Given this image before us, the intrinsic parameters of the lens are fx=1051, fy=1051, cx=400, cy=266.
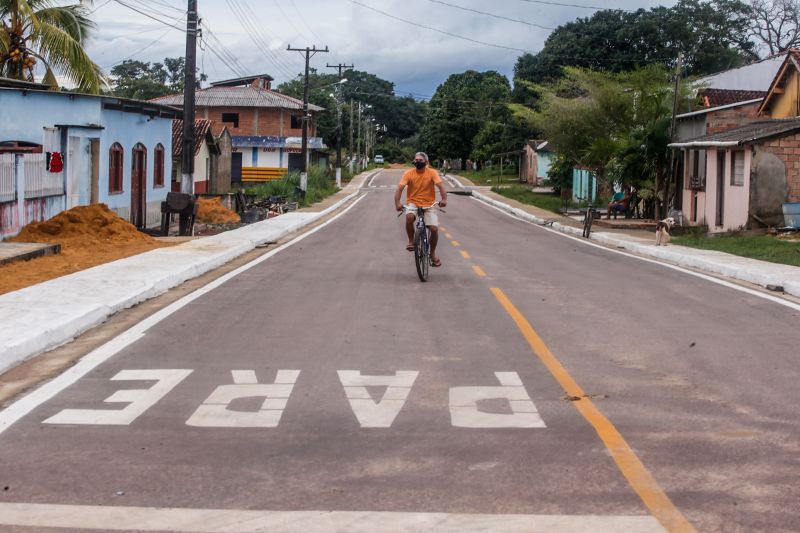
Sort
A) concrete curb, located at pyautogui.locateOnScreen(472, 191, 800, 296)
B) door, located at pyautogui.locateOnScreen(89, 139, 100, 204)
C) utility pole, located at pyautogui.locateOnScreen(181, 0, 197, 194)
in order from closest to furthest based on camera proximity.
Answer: concrete curb, located at pyautogui.locateOnScreen(472, 191, 800, 296) → door, located at pyautogui.locateOnScreen(89, 139, 100, 204) → utility pole, located at pyautogui.locateOnScreen(181, 0, 197, 194)

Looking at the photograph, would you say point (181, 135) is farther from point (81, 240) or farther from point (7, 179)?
point (7, 179)

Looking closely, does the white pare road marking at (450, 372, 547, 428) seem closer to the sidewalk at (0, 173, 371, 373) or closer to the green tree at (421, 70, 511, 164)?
the sidewalk at (0, 173, 371, 373)

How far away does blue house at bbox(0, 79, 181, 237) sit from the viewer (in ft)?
69.7

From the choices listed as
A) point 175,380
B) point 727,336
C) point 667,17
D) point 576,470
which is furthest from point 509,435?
point 667,17

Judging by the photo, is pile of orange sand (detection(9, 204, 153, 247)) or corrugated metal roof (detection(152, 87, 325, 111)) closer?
pile of orange sand (detection(9, 204, 153, 247))

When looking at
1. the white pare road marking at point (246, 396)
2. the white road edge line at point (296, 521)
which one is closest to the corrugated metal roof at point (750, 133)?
the white pare road marking at point (246, 396)

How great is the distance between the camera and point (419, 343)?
966 centimetres

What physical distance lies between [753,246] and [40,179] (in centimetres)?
1561

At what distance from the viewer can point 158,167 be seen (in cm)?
3325

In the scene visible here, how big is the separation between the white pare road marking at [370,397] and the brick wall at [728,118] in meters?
26.4

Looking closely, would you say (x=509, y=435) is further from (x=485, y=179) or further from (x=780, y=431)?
(x=485, y=179)

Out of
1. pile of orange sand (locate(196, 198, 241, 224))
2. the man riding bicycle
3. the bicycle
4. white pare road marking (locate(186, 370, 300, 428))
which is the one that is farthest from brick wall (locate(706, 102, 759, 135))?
white pare road marking (locate(186, 370, 300, 428))

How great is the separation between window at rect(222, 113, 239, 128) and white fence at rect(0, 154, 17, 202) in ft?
200

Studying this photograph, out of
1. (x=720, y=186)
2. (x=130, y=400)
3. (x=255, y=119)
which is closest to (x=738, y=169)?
(x=720, y=186)
